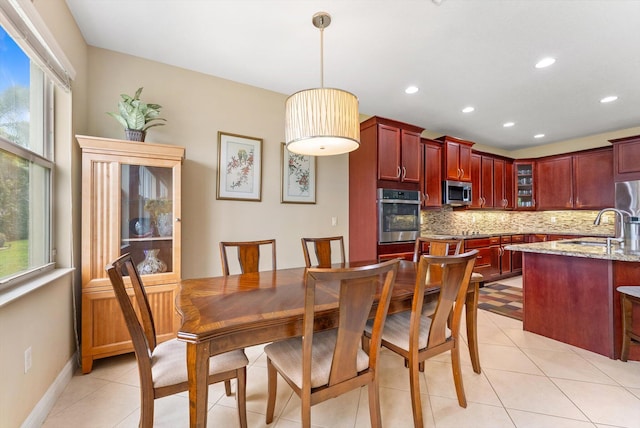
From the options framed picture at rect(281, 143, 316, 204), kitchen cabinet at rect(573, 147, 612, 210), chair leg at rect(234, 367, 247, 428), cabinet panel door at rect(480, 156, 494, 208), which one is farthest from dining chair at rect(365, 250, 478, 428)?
kitchen cabinet at rect(573, 147, 612, 210)

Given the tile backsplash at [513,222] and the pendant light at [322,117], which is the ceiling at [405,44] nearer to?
the pendant light at [322,117]

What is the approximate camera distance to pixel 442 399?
1.79m

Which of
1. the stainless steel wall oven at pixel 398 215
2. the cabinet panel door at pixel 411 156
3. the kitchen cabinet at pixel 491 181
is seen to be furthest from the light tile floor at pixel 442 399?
the kitchen cabinet at pixel 491 181

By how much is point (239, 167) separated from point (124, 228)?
4.18 feet

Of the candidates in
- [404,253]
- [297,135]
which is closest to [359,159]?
[404,253]

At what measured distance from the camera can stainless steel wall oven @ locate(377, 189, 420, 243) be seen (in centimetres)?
359

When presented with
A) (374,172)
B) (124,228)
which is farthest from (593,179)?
(124,228)

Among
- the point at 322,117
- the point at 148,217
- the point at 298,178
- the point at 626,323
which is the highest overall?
the point at 322,117

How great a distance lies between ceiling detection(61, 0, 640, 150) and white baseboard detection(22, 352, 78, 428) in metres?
2.61

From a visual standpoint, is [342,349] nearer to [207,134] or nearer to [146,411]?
[146,411]

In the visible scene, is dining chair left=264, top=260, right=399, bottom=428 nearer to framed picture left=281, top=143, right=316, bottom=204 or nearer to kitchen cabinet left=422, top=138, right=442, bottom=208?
framed picture left=281, top=143, right=316, bottom=204

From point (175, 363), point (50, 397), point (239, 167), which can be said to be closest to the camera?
point (175, 363)

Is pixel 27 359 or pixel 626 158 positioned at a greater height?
pixel 626 158

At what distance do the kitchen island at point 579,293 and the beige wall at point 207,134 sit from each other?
2.45 metres
